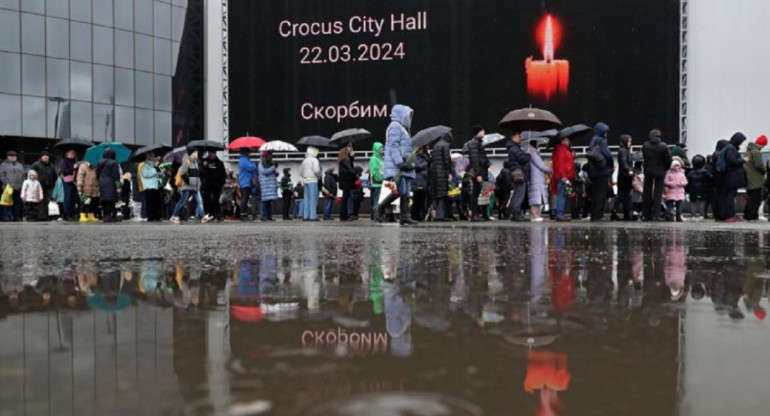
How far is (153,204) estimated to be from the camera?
600 inches

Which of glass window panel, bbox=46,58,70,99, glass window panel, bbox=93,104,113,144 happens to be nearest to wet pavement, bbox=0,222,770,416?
glass window panel, bbox=93,104,113,144

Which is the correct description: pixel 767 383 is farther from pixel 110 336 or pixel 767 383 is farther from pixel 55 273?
pixel 55 273

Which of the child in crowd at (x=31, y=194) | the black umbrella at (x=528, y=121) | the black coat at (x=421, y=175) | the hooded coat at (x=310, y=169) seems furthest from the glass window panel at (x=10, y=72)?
the black umbrella at (x=528, y=121)

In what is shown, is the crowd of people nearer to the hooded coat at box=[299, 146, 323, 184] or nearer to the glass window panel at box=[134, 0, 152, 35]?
the hooded coat at box=[299, 146, 323, 184]

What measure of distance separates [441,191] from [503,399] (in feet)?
37.0

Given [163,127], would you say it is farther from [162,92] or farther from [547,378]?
[547,378]

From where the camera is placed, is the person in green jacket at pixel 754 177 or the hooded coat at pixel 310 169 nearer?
the person in green jacket at pixel 754 177

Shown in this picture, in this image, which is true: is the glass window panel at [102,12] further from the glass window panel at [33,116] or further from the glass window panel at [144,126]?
the glass window panel at [33,116]

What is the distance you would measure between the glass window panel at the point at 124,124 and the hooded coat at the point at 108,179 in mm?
16827

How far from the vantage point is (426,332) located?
196 cm

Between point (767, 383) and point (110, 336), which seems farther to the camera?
point (110, 336)

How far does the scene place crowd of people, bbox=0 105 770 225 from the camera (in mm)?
12055

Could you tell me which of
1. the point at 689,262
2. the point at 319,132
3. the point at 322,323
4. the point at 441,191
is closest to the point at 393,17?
the point at 319,132

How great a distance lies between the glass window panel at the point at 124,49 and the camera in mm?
31625
